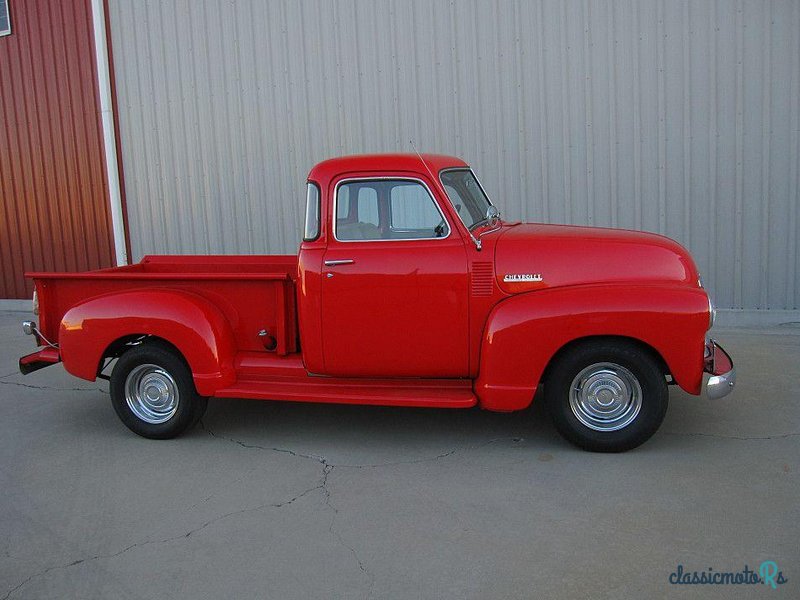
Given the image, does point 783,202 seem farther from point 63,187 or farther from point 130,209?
point 63,187

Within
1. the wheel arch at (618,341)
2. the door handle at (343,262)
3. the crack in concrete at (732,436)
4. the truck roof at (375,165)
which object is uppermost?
the truck roof at (375,165)

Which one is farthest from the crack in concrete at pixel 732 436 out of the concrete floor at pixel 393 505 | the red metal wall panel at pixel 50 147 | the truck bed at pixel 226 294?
the red metal wall panel at pixel 50 147

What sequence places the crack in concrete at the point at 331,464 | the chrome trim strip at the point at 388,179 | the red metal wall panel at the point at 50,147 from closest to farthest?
the crack in concrete at the point at 331,464 → the chrome trim strip at the point at 388,179 → the red metal wall panel at the point at 50,147

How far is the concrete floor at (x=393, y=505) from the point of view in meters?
3.66

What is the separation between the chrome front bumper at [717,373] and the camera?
4.79 meters

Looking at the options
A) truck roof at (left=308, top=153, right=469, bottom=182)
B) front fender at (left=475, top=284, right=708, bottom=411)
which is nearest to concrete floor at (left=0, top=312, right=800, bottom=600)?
front fender at (left=475, top=284, right=708, bottom=411)

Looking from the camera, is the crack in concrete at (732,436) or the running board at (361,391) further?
the crack in concrete at (732,436)

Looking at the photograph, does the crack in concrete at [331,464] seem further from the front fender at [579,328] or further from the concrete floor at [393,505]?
the front fender at [579,328]

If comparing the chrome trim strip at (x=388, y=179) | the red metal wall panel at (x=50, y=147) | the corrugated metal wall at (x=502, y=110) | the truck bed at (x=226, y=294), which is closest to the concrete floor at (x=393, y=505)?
the truck bed at (x=226, y=294)

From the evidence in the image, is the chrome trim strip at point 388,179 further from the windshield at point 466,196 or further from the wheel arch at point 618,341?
the wheel arch at point 618,341

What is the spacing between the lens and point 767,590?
342 cm

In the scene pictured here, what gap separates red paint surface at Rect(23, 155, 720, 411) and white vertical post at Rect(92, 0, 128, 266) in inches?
207

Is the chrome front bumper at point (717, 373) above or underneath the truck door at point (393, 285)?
underneath
